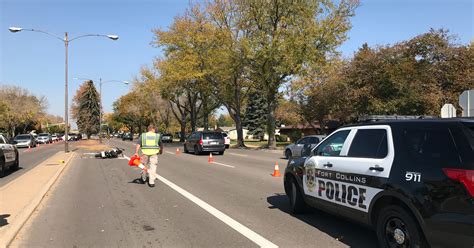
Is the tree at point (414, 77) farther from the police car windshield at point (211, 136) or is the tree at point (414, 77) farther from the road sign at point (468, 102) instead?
the road sign at point (468, 102)

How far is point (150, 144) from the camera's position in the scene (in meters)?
12.6

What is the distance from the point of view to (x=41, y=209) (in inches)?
364

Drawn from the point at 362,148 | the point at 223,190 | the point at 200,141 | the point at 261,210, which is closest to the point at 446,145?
the point at 362,148

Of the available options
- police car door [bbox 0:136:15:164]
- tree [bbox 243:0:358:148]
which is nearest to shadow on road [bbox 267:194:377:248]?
police car door [bbox 0:136:15:164]

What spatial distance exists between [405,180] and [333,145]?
193 centimetres

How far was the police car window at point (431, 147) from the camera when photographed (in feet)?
15.7

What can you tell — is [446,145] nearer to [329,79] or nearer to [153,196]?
[153,196]

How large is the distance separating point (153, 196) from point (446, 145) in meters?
7.50

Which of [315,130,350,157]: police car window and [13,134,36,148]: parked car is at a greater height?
[315,130,350,157]: police car window

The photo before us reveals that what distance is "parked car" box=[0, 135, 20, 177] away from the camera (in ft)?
53.2

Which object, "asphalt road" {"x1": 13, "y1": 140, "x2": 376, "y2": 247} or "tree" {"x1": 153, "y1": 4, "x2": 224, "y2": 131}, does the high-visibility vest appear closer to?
"asphalt road" {"x1": 13, "y1": 140, "x2": 376, "y2": 247}

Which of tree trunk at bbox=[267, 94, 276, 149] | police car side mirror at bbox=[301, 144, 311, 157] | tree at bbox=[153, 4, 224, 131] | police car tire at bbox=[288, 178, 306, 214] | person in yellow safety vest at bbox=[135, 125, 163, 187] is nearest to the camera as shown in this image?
police car side mirror at bbox=[301, 144, 311, 157]

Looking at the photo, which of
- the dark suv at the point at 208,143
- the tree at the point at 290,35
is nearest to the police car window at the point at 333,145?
the dark suv at the point at 208,143

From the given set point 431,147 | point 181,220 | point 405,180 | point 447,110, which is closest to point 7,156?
point 181,220
